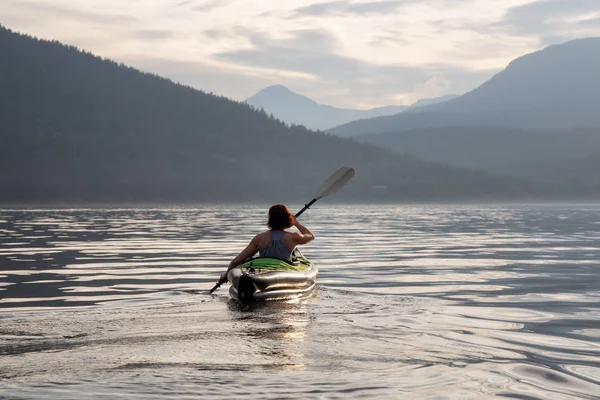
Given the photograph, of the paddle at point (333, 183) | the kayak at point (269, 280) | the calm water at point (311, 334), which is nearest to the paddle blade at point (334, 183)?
the paddle at point (333, 183)

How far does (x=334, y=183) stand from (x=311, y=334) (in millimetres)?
13006

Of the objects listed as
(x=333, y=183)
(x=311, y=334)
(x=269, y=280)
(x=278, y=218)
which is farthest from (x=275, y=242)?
(x=333, y=183)

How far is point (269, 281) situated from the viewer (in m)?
15.2

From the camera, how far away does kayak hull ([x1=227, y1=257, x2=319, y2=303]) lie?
14.9 metres

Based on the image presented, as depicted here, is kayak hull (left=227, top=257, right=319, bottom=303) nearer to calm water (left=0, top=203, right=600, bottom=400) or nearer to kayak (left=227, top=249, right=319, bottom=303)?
kayak (left=227, top=249, right=319, bottom=303)

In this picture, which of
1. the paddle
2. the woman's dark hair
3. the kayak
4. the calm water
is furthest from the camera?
the paddle

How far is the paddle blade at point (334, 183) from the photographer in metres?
23.8

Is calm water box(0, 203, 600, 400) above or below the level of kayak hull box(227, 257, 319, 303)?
below

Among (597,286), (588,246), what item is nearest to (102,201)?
(588,246)

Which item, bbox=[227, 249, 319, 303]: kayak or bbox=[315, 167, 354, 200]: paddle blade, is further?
bbox=[315, 167, 354, 200]: paddle blade

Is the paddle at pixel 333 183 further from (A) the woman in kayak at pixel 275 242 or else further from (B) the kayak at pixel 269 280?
(A) the woman in kayak at pixel 275 242

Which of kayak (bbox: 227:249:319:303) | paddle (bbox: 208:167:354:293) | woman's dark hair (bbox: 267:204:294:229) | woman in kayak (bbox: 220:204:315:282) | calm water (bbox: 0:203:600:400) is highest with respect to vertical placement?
paddle (bbox: 208:167:354:293)

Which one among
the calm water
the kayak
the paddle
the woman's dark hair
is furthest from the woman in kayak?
the paddle

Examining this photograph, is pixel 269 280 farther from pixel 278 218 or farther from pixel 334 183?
pixel 334 183
